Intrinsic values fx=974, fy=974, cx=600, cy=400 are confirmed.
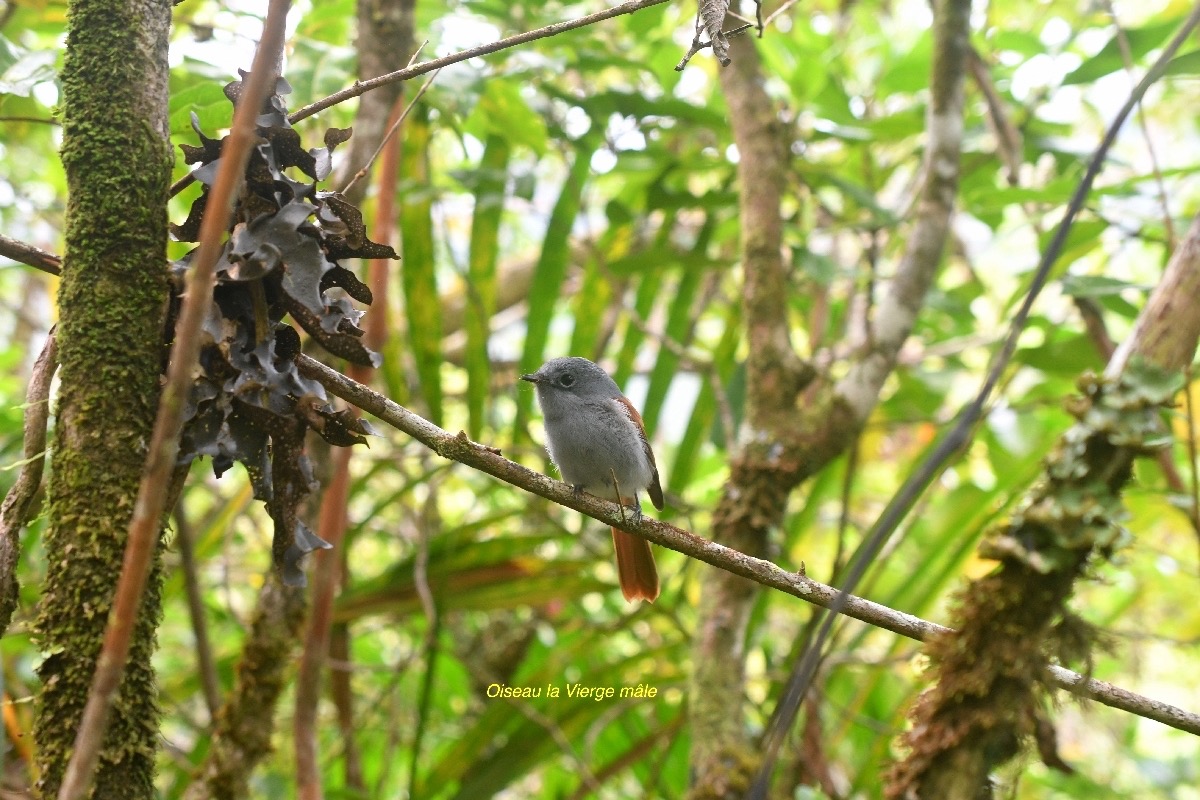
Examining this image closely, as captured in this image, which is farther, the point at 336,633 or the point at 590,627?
the point at 590,627

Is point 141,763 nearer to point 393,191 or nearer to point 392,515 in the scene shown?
point 393,191

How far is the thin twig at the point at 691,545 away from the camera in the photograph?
5.43 ft

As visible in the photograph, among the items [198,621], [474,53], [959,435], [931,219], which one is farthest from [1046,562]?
[198,621]

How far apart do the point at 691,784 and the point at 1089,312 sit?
2401 mm

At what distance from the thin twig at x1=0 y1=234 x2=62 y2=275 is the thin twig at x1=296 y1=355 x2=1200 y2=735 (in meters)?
0.46

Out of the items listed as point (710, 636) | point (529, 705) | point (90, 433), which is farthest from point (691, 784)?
point (90, 433)

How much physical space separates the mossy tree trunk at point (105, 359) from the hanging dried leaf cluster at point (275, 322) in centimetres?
8

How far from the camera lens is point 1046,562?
1.31 metres

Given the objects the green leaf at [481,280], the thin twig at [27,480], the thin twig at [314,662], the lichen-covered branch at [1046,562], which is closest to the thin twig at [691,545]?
the lichen-covered branch at [1046,562]

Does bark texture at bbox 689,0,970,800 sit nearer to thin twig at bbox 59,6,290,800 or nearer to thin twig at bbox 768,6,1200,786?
thin twig at bbox 768,6,1200,786

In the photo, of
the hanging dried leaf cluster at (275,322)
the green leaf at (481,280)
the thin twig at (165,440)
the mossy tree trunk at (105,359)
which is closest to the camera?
the thin twig at (165,440)

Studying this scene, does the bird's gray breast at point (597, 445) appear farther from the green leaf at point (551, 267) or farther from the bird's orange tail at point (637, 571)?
the green leaf at point (551, 267)

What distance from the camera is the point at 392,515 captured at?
6273 mm

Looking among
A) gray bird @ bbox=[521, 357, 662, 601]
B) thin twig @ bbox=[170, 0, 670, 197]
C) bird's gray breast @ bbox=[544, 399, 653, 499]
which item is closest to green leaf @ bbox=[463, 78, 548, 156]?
gray bird @ bbox=[521, 357, 662, 601]
